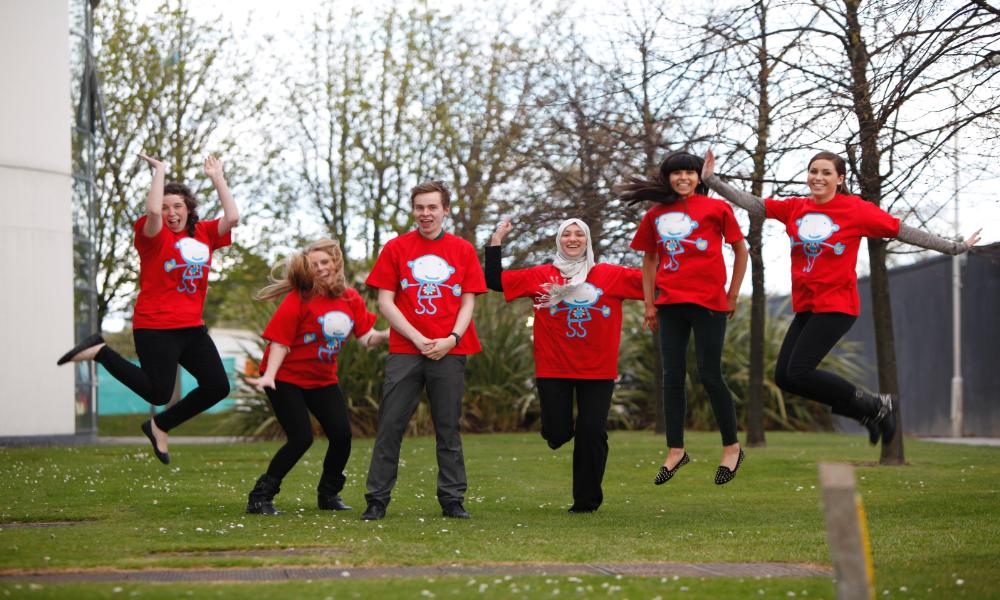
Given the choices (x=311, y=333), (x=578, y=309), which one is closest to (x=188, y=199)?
(x=311, y=333)

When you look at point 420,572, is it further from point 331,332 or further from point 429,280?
point 331,332

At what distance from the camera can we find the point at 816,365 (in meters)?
6.93

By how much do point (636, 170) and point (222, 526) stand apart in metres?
8.00

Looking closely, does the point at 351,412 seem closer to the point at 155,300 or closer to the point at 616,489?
the point at 616,489

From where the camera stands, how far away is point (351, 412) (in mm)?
17547

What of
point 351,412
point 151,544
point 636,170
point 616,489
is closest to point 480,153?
point 351,412

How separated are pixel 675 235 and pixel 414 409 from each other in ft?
6.24

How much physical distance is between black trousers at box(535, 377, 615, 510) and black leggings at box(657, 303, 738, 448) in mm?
517

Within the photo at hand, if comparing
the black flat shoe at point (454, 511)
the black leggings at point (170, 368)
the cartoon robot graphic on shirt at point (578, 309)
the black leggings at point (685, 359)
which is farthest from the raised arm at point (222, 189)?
the black leggings at point (685, 359)

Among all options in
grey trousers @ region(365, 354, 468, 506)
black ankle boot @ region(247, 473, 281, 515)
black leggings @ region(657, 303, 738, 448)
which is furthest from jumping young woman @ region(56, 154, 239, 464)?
black leggings @ region(657, 303, 738, 448)

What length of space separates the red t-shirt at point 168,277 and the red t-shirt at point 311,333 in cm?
55

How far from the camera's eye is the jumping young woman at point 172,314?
24.8 feet

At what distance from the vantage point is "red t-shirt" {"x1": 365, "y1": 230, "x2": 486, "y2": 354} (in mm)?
7223

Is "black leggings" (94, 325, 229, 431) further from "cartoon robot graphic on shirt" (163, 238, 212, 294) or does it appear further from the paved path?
the paved path
